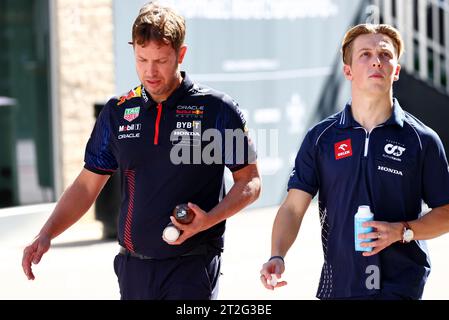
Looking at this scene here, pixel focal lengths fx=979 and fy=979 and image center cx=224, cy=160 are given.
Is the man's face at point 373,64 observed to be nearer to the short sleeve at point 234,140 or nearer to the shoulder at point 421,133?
the shoulder at point 421,133

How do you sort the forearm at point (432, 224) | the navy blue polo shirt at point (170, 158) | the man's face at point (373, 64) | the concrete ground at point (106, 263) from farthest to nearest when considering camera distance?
the concrete ground at point (106, 263), the navy blue polo shirt at point (170, 158), the man's face at point (373, 64), the forearm at point (432, 224)

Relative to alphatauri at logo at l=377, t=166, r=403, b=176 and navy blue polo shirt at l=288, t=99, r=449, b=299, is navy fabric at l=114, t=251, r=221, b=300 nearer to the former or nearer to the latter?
navy blue polo shirt at l=288, t=99, r=449, b=299

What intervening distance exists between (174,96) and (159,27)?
0.38 metres

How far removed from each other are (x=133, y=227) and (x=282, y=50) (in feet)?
25.1

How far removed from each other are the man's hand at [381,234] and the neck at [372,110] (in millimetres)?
499

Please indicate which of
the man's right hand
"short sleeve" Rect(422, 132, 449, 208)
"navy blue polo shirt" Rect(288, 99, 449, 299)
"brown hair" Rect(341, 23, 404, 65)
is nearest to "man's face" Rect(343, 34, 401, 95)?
"brown hair" Rect(341, 23, 404, 65)

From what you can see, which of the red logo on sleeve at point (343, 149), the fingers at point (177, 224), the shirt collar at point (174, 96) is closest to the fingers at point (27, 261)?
the fingers at point (177, 224)

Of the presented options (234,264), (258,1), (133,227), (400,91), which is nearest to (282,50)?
(258,1)

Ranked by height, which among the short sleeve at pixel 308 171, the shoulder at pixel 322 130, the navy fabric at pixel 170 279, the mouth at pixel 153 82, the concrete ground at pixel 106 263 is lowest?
the concrete ground at pixel 106 263

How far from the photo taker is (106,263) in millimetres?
9023

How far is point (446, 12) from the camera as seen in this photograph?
14273 millimetres

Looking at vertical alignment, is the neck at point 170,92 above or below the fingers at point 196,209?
above

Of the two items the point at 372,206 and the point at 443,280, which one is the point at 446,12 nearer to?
the point at 443,280

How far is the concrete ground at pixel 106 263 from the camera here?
26.3ft
